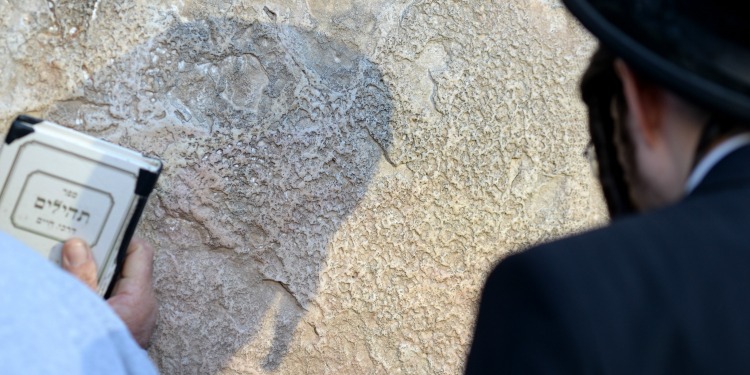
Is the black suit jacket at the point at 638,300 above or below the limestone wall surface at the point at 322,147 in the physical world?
above

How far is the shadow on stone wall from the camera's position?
1248 millimetres

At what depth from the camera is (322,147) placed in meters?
1.34

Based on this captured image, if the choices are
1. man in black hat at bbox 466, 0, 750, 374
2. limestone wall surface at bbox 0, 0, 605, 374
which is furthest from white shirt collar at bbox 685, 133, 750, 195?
limestone wall surface at bbox 0, 0, 605, 374

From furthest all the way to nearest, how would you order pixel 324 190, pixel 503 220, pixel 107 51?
pixel 503 220
pixel 324 190
pixel 107 51

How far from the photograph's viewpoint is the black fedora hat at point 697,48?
66 centimetres

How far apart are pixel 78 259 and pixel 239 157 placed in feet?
1.19

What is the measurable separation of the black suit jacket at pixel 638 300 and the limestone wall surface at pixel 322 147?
28.9 inches

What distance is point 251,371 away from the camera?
1371 millimetres

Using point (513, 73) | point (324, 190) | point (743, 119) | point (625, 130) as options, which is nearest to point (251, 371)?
point (324, 190)

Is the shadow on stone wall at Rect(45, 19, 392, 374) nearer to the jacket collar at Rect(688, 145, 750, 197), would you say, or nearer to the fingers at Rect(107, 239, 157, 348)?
the fingers at Rect(107, 239, 157, 348)

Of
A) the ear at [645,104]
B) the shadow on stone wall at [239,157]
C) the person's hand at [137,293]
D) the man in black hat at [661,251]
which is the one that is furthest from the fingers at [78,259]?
the ear at [645,104]

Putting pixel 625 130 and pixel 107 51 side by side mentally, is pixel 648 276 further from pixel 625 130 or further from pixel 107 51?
pixel 107 51

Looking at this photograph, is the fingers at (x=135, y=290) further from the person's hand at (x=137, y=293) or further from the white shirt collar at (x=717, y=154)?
the white shirt collar at (x=717, y=154)

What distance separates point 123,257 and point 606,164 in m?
0.65
